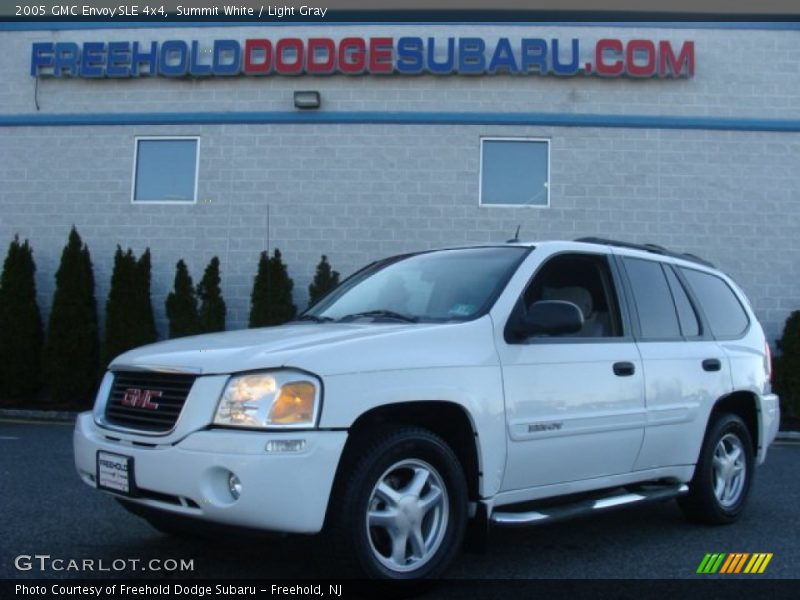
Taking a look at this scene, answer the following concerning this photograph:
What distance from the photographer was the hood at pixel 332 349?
12.2 ft

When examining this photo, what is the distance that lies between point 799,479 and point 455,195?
691 cm

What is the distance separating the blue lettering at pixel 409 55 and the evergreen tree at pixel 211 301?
163 inches

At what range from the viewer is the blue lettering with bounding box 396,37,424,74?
13.3 meters

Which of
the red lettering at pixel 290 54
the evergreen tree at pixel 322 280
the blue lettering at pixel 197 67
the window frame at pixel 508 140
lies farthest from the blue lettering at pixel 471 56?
the blue lettering at pixel 197 67

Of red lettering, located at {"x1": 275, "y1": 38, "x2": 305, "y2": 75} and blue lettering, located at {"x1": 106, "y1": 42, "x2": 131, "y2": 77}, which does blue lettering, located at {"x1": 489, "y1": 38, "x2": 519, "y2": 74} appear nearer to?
red lettering, located at {"x1": 275, "y1": 38, "x2": 305, "y2": 75}

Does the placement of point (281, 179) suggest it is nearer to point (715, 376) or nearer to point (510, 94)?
point (510, 94)

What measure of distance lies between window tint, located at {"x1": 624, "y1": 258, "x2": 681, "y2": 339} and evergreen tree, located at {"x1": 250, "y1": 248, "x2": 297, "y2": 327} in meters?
7.80

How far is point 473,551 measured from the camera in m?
4.27

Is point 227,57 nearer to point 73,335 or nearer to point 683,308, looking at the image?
point 73,335

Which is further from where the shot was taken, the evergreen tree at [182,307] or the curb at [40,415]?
the evergreen tree at [182,307]

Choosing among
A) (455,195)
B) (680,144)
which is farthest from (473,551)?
(680,144)

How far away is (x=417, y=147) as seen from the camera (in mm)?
13352

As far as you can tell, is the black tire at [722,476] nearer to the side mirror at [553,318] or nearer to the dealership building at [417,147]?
the side mirror at [553,318]

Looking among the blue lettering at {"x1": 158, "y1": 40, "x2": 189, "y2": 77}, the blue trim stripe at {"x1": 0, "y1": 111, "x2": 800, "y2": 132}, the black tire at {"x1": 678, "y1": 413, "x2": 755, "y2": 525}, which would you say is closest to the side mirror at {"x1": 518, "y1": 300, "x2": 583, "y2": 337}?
the black tire at {"x1": 678, "y1": 413, "x2": 755, "y2": 525}
